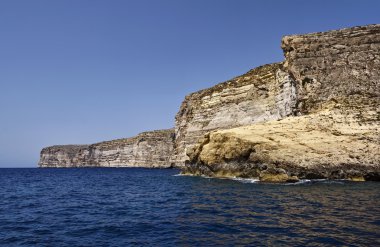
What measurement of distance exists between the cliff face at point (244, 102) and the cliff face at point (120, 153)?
40.9m

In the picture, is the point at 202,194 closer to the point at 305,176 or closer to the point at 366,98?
the point at 305,176

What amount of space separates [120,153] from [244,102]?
90721 mm

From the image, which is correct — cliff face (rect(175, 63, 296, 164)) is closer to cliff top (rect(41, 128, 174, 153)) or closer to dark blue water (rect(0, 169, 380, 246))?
dark blue water (rect(0, 169, 380, 246))

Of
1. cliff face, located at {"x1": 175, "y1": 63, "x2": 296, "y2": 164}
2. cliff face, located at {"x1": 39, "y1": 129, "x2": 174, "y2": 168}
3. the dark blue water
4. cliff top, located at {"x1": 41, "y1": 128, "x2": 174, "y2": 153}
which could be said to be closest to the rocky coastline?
cliff face, located at {"x1": 175, "y1": 63, "x2": 296, "y2": 164}

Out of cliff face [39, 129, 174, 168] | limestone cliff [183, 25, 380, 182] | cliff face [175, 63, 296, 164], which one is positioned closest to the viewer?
limestone cliff [183, 25, 380, 182]

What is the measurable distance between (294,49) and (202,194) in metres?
25.4

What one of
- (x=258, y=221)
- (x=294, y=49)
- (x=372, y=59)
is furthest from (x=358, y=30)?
(x=258, y=221)

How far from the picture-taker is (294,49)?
41.4 meters

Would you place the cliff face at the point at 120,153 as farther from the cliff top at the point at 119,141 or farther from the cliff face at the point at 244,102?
the cliff face at the point at 244,102

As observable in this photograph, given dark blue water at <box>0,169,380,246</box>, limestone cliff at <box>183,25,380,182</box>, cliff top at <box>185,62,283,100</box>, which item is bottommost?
dark blue water at <box>0,169,380,246</box>

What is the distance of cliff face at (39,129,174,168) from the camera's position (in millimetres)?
121625

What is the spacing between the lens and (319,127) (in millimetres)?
33844

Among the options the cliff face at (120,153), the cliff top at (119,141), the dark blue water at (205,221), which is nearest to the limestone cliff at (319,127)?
the dark blue water at (205,221)

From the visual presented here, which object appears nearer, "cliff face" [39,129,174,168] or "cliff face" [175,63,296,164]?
"cliff face" [175,63,296,164]
